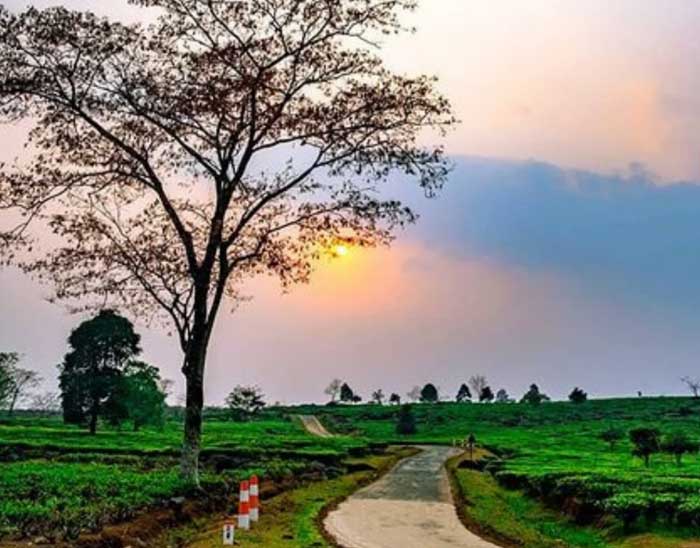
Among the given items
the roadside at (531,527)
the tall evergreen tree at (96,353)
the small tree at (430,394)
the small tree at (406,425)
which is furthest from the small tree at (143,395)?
the small tree at (430,394)

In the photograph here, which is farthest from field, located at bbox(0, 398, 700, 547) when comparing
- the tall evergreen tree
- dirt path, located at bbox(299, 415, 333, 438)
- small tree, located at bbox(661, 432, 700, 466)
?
dirt path, located at bbox(299, 415, 333, 438)

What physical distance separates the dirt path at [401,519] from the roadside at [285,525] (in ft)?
1.36

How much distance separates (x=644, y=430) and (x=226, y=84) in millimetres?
33652

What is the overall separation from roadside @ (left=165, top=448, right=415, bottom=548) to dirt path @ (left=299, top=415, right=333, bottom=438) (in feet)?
→ 210

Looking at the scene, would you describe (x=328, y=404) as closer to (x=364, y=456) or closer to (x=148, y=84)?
(x=364, y=456)

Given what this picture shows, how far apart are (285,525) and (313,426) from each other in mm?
87129

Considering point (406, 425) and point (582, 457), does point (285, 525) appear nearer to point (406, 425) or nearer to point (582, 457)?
point (582, 457)

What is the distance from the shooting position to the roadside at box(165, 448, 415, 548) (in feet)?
43.1

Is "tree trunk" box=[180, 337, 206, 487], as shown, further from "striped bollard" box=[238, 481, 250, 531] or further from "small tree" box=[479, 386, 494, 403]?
"small tree" box=[479, 386, 494, 403]

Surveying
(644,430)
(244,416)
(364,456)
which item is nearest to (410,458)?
(364,456)

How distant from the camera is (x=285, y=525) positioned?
51.1ft

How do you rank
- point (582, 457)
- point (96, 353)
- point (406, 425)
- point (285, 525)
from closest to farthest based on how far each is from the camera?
point (285, 525) → point (582, 457) → point (96, 353) → point (406, 425)

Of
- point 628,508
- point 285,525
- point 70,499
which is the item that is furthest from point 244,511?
point 628,508

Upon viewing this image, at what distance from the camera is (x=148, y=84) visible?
877 inches
